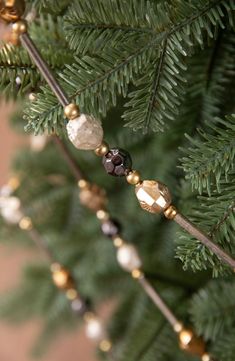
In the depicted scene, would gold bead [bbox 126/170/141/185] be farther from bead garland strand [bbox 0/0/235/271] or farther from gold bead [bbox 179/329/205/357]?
gold bead [bbox 179/329/205/357]

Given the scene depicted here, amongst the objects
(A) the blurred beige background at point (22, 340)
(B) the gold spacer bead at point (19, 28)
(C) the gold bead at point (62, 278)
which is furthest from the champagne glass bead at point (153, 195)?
(A) the blurred beige background at point (22, 340)

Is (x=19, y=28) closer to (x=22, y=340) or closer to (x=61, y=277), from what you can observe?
(x=61, y=277)

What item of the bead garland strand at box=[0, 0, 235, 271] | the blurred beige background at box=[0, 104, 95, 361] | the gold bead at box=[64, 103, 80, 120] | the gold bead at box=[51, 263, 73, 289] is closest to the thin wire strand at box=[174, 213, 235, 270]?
the bead garland strand at box=[0, 0, 235, 271]

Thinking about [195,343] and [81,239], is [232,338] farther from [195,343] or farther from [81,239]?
[81,239]

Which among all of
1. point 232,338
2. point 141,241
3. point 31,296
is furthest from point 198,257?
point 31,296

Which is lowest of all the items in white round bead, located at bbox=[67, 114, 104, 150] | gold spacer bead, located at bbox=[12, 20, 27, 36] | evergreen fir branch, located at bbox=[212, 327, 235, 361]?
evergreen fir branch, located at bbox=[212, 327, 235, 361]

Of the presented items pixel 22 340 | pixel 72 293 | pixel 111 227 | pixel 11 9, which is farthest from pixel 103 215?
pixel 22 340

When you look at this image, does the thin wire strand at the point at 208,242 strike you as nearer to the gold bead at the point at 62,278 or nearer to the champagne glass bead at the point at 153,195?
the champagne glass bead at the point at 153,195
